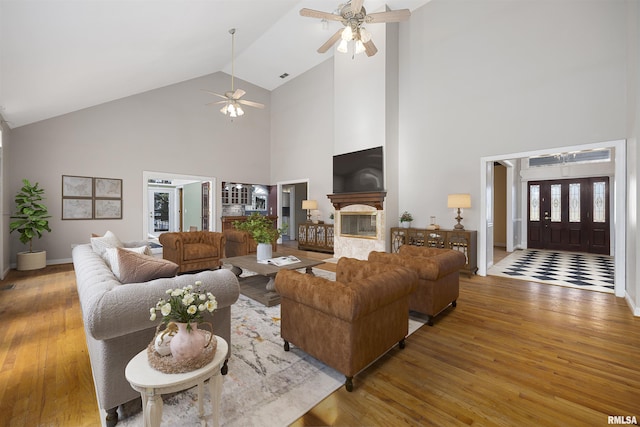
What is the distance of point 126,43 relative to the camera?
385 centimetres

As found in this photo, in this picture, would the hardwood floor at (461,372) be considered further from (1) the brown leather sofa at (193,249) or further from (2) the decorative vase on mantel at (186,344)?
(1) the brown leather sofa at (193,249)

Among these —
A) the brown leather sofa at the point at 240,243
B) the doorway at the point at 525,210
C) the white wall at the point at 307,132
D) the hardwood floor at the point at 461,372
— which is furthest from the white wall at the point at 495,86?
the brown leather sofa at the point at 240,243

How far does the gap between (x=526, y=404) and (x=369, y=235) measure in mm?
4588

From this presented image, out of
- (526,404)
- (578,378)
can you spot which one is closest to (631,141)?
(578,378)

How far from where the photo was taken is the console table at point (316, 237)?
7.39 meters

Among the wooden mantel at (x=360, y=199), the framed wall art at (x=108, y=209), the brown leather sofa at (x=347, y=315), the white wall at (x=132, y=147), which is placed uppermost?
the white wall at (x=132, y=147)

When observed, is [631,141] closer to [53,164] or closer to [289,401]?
[289,401]

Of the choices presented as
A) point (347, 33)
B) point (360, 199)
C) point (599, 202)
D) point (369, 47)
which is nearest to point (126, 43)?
point (347, 33)

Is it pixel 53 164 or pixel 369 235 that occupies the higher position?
pixel 53 164

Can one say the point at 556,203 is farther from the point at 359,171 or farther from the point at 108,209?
the point at 108,209

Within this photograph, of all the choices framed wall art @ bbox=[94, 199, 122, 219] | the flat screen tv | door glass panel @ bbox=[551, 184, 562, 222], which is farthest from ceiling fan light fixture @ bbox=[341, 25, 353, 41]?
door glass panel @ bbox=[551, 184, 562, 222]

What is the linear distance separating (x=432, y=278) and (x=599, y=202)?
7.35 meters

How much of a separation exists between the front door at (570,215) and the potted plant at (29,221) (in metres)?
11.7

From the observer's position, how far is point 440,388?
6.11ft
